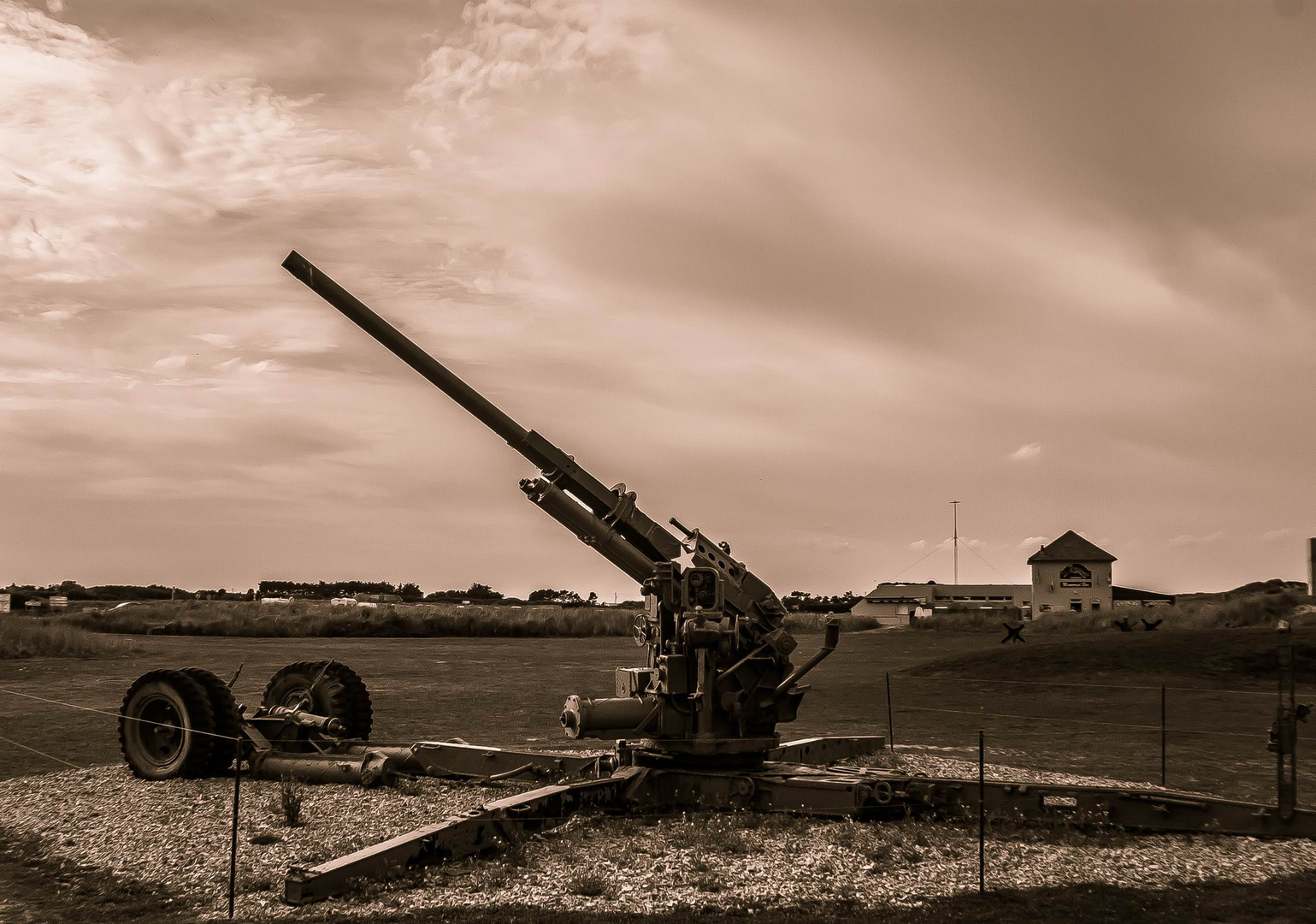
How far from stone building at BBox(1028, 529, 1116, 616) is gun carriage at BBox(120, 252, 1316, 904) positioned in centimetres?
6046

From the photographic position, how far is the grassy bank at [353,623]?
56.4m

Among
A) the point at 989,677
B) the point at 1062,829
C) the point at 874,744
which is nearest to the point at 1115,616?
the point at 989,677

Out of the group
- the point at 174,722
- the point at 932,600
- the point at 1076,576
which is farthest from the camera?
the point at 932,600

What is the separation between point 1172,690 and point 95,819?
21813 mm

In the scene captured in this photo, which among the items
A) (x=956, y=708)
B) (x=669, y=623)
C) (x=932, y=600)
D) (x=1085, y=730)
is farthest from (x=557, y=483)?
(x=932, y=600)

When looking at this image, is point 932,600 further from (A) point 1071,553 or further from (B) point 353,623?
(B) point 353,623

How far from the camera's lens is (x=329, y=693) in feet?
47.3

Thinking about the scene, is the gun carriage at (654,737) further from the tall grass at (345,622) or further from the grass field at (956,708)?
the tall grass at (345,622)

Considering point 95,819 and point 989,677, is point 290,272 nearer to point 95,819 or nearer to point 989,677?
point 95,819

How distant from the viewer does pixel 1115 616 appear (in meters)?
53.3

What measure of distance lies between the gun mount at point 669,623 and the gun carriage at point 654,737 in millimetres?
16

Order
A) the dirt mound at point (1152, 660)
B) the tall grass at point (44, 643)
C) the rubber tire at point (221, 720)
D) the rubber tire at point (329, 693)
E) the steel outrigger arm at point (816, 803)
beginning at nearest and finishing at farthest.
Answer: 1. the steel outrigger arm at point (816, 803)
2. the rubber tire at point (221, 720)
3. the rubber tire at point (329, 693)
4. the dirt mound at point (1152, 660)
5. the tall grass at point (44, 643)

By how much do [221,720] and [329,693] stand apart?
1.68 meters

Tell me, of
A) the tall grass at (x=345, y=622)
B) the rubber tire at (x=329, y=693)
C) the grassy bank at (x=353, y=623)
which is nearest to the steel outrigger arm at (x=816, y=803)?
the rubber tire at (x=329, y=693)
